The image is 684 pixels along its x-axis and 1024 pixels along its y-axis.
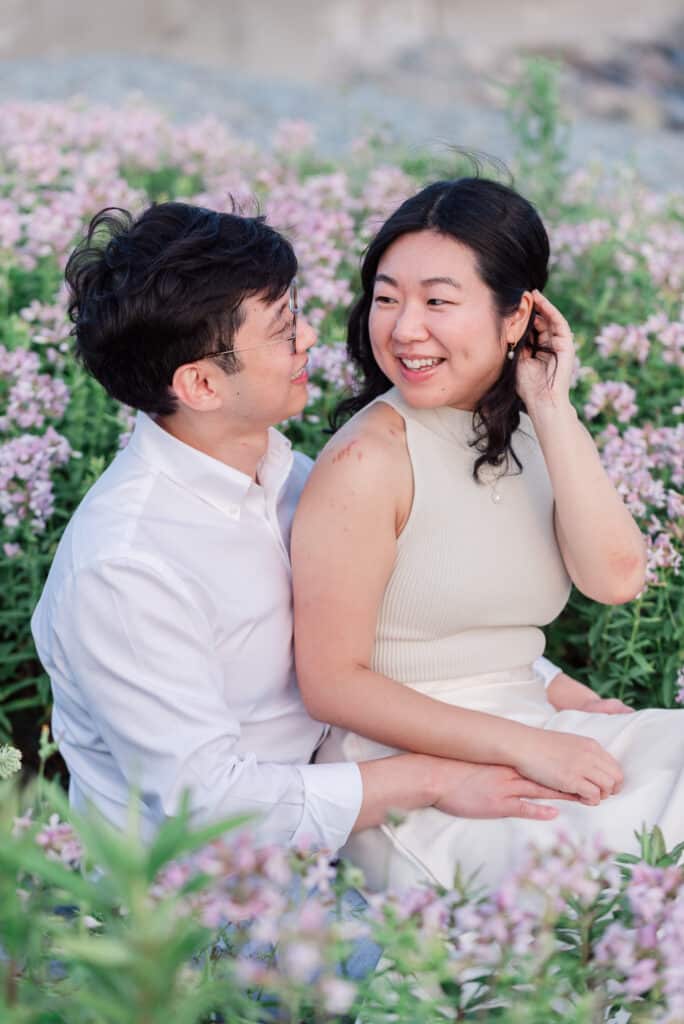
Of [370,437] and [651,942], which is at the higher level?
[370,437]

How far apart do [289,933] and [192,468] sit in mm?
1094

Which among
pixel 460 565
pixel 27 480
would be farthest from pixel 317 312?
pixel 460 565

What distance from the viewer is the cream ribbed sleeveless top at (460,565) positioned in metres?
2.37

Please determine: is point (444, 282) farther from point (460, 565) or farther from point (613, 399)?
point (613, 399)

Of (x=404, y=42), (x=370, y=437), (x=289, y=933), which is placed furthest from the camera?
(x=404, y=42)

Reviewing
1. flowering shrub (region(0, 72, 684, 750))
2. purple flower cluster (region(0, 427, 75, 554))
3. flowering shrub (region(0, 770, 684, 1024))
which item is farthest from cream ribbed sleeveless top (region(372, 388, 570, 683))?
purple flower cluster (region(0, 427, 75, 554))

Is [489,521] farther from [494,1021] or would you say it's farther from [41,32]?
[41,32]

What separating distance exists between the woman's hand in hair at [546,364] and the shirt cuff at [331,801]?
0.76 metres

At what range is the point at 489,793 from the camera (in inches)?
88.7

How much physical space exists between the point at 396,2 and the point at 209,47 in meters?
2.22

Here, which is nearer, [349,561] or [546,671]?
[349,561]

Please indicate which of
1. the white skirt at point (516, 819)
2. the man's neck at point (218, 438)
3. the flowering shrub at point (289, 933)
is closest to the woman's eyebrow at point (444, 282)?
the man's neck at point (218, 438)

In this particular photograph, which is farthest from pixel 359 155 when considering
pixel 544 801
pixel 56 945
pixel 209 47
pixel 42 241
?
pixel 209 47

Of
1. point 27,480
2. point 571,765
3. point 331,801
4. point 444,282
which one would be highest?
point 444,282
